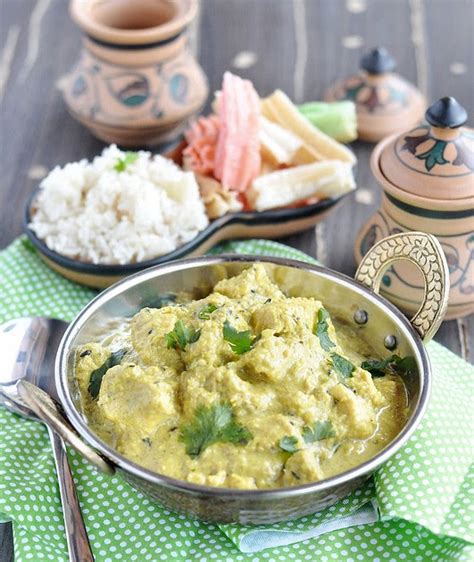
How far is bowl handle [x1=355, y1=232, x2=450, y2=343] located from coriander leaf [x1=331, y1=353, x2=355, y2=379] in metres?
0.21

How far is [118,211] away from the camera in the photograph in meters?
2.76

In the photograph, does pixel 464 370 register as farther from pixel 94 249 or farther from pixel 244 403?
pixel 94 249

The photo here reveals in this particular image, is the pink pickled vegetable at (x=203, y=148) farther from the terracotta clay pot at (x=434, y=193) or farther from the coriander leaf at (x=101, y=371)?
the coriander leaf at (x=101, y=371)

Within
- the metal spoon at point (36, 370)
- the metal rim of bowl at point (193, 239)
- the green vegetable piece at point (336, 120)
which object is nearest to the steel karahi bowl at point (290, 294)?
the metal spoon at point (36, 370)

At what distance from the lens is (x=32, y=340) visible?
2408 mm

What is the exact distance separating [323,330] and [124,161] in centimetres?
110

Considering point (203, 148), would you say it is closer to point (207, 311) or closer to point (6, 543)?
point (207, 311)

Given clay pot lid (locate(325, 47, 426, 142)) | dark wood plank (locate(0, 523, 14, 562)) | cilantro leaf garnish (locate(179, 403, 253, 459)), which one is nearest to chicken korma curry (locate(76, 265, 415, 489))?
cilantro leaf garnish (locate(179, 403, 253, 459))

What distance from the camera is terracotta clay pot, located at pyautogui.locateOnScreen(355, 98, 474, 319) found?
2402 mm

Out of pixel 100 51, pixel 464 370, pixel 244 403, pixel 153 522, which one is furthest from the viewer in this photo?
pixel 100 51

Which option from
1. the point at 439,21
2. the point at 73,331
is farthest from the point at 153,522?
the point at 439,21

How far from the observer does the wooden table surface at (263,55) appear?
3424 mm

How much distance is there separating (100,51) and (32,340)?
4.19 ft

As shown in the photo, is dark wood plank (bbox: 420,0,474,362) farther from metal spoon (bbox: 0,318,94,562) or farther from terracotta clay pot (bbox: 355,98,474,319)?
metal spoon (bbox: 0,318,94,562)
